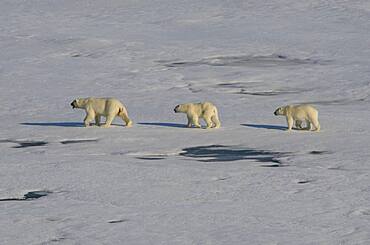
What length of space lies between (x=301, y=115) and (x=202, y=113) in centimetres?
121

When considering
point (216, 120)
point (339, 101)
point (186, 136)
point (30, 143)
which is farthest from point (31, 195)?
point (339, 101)

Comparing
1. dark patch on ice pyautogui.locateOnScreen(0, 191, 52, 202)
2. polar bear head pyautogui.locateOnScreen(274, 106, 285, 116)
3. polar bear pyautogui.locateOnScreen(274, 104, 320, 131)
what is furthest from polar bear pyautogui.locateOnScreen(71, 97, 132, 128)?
dark patch on ice pyautogui.locateOnScreen(0, 191, 52, 202)

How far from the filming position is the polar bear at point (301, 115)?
506 inches

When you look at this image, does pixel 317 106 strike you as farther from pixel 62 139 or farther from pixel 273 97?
pixel 62 139

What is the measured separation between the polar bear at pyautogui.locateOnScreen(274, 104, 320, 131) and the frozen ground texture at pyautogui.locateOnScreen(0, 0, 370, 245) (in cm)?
19

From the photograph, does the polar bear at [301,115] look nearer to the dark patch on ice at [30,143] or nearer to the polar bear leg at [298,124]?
the polar bear leg at [298,124]

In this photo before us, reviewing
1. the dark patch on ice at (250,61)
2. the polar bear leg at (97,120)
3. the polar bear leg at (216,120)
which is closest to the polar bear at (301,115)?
the polar bear leg at (216,120)

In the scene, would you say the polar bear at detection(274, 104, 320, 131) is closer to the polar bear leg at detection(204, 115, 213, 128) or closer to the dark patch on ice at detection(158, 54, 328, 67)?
the polar bear leg at detection(204, 115, 213, 128)

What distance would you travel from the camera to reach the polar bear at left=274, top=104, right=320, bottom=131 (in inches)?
506

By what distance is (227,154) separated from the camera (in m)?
11.8

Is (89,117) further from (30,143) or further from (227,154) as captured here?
(227,154)

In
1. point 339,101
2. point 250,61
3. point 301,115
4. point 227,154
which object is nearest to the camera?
point 227,154

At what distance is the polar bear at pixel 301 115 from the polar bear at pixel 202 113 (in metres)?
0.82

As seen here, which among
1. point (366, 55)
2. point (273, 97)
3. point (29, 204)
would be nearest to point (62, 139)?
point (29, 204)
